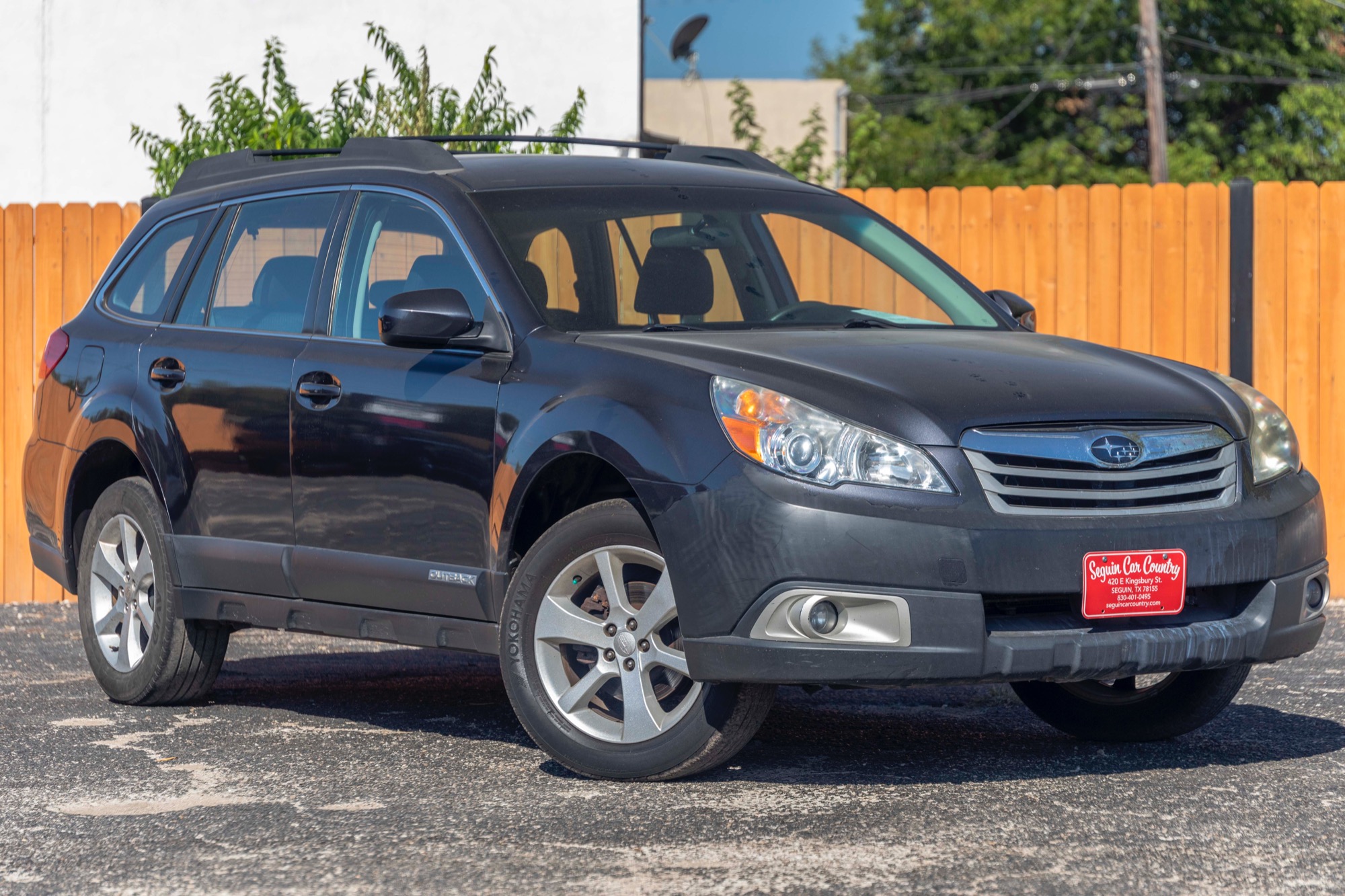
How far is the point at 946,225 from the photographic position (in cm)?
1030

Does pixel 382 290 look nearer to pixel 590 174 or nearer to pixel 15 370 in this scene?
pixel 590 174

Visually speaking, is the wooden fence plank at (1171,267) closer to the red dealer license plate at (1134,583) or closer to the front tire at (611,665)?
the red dealer license plate at (1134,583)

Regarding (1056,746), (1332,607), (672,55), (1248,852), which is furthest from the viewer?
(672,55)

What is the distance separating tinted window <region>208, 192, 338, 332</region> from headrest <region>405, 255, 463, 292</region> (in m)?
0.47

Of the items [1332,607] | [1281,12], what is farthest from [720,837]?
[1281,12]

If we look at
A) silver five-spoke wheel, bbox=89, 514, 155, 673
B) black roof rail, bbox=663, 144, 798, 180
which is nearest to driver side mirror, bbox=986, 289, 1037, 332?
black roof rail, bbox=663, 144, 798, 180

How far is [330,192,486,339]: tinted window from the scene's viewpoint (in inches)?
238

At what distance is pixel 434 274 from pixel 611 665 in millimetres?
1495

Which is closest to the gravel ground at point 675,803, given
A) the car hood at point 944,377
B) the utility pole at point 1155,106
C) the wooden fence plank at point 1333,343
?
the car hood at point 944,377

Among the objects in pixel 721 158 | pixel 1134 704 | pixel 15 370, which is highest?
pixel 721 158

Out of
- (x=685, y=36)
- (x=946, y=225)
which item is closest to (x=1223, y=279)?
(x=946, y=225)

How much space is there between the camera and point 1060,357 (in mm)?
5531

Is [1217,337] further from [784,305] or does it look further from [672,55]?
[672,55]

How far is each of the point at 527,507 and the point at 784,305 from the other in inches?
45.8
